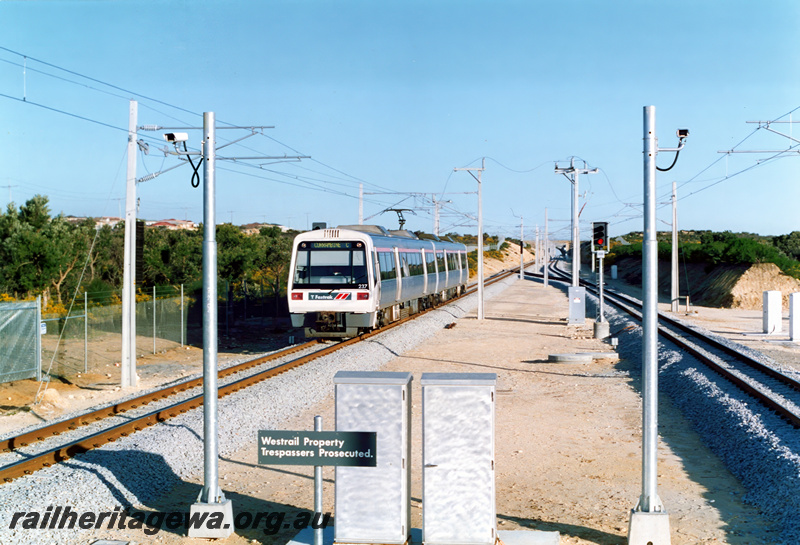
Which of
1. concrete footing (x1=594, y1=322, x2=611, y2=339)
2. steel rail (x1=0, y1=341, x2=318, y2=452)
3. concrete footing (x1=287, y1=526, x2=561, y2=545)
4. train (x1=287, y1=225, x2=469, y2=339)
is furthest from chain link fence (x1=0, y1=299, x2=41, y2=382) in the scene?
concrete footing (x1=594, y1=322, x2=611, y2=339)

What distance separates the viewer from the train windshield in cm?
2162

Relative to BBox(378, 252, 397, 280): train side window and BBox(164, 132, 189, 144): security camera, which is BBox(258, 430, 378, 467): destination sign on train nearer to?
BBox(164, 132, 189, 144): security camera

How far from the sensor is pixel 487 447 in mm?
6781

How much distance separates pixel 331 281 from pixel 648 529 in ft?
50.2

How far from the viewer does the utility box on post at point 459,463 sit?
6785 mm

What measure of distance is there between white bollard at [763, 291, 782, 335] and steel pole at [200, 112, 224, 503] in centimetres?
2482

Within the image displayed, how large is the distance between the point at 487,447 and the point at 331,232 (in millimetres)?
15461

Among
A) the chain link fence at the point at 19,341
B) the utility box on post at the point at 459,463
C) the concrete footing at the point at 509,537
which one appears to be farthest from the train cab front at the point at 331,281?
the utility box on post at the point at 459,463

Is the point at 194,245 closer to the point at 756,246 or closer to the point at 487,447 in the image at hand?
the point at 756,246

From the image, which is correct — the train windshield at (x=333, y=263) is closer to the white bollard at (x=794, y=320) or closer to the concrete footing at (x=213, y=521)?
the white bollard at (x=794, y=320)

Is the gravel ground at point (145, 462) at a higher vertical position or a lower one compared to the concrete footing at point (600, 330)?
lower

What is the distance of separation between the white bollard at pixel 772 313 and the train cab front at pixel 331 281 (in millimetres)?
14890

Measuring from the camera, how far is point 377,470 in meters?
6.91

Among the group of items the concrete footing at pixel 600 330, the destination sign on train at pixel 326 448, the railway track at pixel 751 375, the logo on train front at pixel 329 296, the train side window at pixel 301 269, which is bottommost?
the railway track at pixel 751 375
